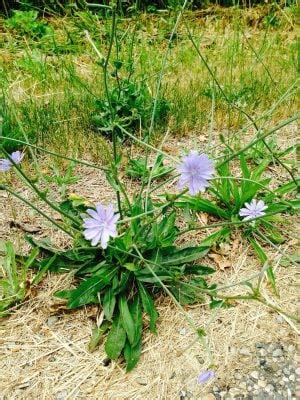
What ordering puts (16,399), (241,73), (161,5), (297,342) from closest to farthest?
1. (16,399)
2. (297,342)
3. (241,73)
4. (161,5)

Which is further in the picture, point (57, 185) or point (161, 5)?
point (161, 5)

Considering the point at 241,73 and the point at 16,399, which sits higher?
the point at 241,73

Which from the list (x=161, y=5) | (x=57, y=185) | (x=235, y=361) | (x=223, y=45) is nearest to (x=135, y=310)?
(x=235, y=361)

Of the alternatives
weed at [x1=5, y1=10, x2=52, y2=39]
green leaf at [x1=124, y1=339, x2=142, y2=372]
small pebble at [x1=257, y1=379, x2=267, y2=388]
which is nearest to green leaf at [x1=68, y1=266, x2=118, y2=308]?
green leaf at [x1=124, y1=339, x2=142, y2=372]

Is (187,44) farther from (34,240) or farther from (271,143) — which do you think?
(34,240)

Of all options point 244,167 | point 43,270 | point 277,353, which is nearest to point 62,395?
point 43,270

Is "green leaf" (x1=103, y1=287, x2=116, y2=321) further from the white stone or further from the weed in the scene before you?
the weed

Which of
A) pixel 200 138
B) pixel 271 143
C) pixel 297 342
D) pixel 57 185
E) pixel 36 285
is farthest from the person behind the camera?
pixel 200 138

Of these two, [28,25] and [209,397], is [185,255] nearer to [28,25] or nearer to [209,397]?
[209,397]
